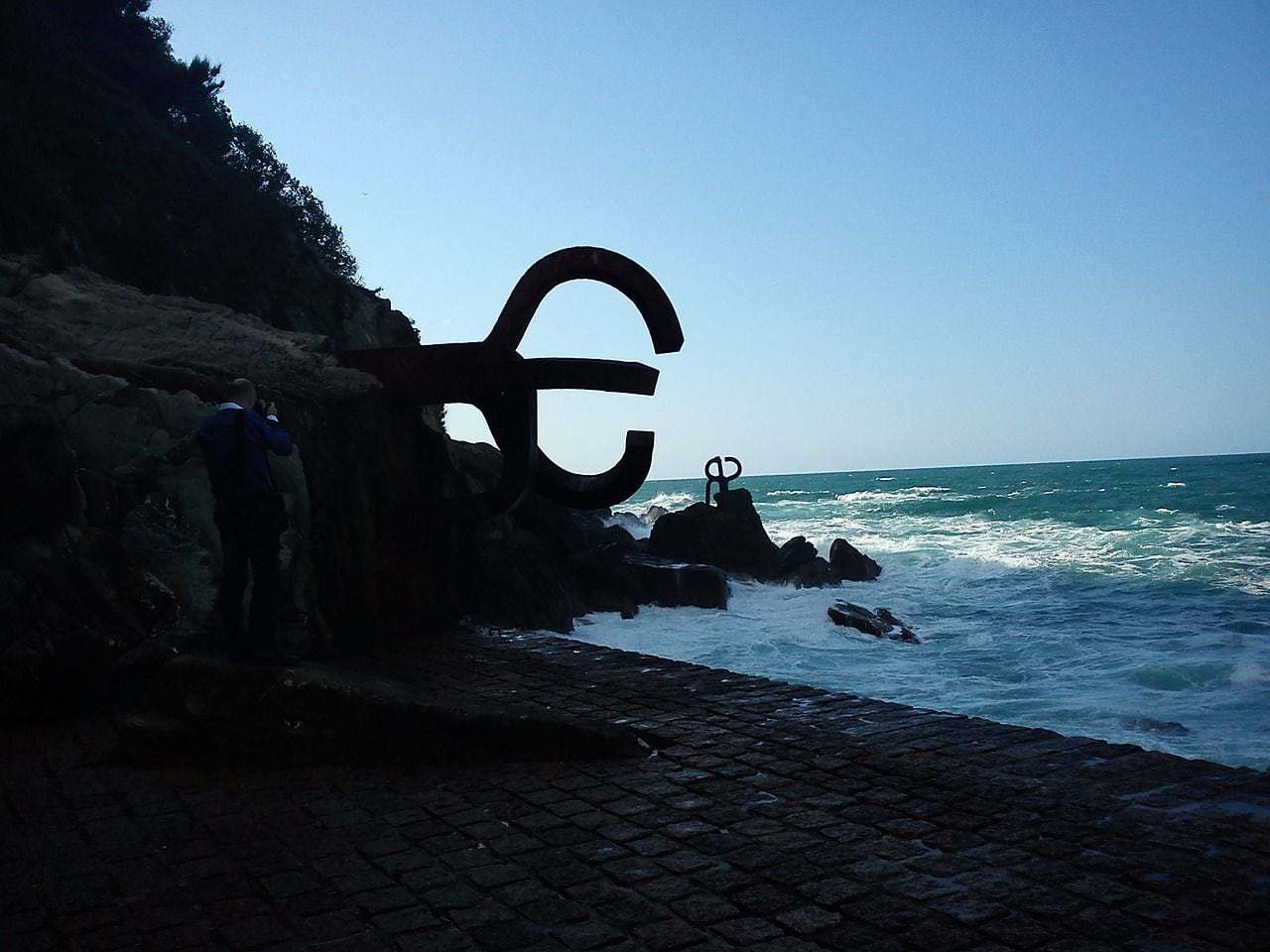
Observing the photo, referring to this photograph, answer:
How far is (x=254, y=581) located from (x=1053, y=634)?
1217cm

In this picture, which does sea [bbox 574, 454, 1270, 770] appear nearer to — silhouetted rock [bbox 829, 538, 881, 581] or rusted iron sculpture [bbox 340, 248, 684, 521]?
silhouetted rock [bbox 829, 538, 881, 581]

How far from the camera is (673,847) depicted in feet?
10.4

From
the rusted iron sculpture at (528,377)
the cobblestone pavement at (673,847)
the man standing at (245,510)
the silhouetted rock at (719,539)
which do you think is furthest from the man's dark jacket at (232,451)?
the silhouetted rock at (719,539)

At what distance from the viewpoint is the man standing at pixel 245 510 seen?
441 cm

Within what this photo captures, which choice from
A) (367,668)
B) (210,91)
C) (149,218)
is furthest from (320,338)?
(210,91)

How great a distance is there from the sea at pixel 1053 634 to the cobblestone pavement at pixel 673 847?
457 cm

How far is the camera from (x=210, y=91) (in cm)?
2961

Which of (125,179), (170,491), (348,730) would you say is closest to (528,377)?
(170,491)

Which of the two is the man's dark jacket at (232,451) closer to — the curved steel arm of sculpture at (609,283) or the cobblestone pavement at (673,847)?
the cobblestone pavement at (673,847)

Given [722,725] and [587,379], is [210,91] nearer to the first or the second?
[587,379]

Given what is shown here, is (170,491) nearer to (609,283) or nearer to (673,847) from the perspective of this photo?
(609,283)

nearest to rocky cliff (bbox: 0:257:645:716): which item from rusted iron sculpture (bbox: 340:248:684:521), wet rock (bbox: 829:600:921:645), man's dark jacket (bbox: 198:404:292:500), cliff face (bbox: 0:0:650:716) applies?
cliff face (bbox: 0:0:650:716)

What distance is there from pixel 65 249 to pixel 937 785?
17.8 meters

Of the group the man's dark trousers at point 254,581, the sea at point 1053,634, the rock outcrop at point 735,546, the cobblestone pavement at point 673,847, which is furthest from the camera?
the rock outcrop at point 735,546
